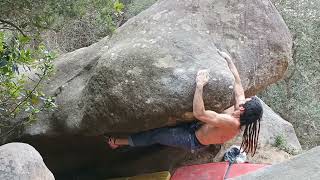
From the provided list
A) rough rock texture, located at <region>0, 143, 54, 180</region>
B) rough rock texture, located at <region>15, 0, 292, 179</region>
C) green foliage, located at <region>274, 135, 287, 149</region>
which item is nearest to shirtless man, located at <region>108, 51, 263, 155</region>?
rough rock texture, located at <region>15, 0, 292, 179</region>

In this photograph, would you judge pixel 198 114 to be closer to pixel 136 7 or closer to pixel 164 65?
pixel 164 65

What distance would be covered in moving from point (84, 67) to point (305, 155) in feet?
12.2

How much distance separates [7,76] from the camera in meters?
5.39

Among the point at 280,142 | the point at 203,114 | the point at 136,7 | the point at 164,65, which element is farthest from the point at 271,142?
the point at 136,7

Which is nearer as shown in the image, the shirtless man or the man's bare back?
the shirtless man

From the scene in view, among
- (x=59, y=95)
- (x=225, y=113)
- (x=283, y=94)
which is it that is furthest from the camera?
(x=283, y=94)

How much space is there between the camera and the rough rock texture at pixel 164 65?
18.3ft

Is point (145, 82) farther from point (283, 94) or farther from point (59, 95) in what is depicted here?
point (283, 94)

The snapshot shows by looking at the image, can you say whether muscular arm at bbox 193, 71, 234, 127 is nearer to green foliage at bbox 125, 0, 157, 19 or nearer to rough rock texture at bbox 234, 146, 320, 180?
rough rock texture at bbox 234, 146, 320, 180

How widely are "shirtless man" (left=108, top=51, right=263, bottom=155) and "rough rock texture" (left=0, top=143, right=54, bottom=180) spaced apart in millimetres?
1751

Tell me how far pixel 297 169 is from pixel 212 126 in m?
1.95

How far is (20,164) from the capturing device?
4.40m

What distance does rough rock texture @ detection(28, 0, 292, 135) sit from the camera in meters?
5.57

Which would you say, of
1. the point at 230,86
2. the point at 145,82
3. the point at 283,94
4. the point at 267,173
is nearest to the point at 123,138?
the point at 145,82
